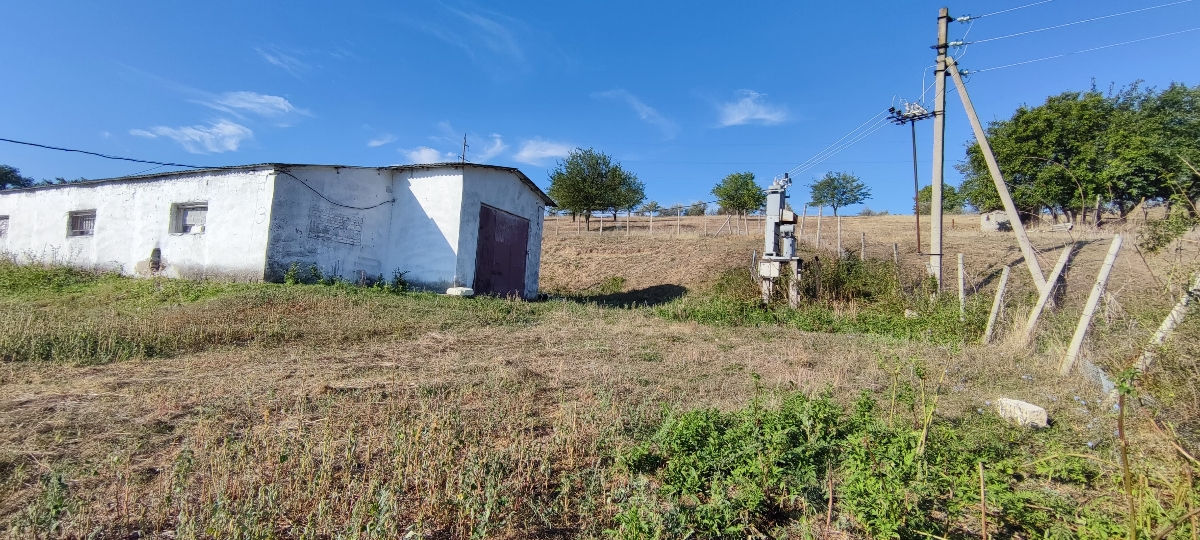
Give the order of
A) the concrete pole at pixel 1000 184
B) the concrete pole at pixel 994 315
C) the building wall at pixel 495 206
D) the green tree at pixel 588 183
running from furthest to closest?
the green tree at pixel 588 183 → the building wall at pixel 495 206 → the concrete pole at pixel 1000 184 → the concrete pole at pixel 994 315

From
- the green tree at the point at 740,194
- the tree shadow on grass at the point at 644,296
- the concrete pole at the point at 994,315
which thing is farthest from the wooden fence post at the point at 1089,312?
the green tree at the point at 740,194

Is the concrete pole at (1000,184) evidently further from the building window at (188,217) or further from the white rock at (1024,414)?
the building window at (188,217)

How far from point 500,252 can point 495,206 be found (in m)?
1.30

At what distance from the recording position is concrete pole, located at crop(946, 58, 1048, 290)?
29.7 ft

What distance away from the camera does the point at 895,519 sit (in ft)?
7.63

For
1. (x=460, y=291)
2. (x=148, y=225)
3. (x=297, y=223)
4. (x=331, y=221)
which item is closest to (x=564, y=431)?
(x=460, y=291)

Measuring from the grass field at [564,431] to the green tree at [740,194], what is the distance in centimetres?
3077

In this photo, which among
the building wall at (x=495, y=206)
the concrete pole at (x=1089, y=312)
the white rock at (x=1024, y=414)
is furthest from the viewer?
the building wall at (x=495, y=206)

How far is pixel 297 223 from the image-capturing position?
12.3 meters

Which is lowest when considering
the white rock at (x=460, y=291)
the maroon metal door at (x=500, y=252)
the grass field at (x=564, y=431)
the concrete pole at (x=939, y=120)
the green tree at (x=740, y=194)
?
the grass field at (x=564, y=431)

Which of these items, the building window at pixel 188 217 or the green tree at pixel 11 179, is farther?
the green tree at pixel 11 179

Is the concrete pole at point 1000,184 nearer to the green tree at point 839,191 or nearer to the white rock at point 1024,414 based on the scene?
the white rock at point 1024,414

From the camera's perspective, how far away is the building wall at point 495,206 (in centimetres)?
1320

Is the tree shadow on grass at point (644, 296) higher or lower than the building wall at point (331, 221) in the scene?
lower
